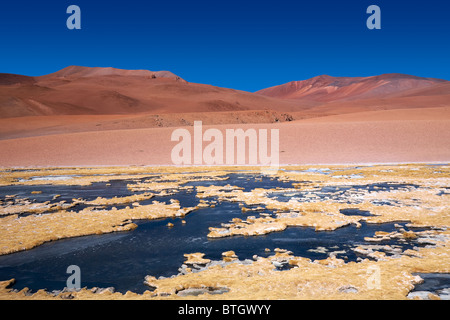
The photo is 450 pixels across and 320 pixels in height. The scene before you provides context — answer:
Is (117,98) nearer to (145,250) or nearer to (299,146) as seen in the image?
(299,146)

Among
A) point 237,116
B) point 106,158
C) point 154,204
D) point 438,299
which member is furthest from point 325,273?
point 237,116

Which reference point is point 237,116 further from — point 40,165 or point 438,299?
point 438,299

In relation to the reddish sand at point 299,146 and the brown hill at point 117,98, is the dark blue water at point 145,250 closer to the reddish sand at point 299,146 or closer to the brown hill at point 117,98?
the reddish sand at point 299,146

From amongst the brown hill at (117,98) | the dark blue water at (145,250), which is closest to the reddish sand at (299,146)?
the dark blue water at (145,250)

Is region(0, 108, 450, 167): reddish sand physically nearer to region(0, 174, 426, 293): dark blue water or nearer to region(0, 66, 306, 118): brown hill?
region(0, 174, 426, 293): dark blue water

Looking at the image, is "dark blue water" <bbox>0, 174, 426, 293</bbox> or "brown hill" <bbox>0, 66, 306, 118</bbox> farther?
"brown hill" <bbox>0, 66, 306, 118</bbox>

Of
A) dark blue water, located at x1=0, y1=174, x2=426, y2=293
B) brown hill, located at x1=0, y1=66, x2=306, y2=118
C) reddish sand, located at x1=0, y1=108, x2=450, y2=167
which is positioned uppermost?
brown hill, located at x1=0, y1=66, x2=306, y2=118

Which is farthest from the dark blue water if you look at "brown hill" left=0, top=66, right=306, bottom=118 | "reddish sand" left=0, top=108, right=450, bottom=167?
"brown hill" left=0, top=66, right=306, bottom=118
